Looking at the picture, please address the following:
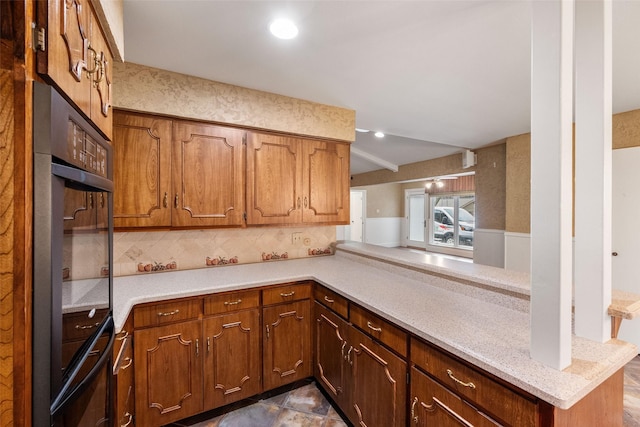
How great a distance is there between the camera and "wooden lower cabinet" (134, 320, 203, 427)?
170 cm

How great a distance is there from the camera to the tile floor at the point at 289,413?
1.89 m

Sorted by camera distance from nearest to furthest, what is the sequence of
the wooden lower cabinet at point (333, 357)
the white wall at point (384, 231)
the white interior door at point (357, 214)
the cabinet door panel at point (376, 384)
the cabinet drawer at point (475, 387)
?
the cabinet drawer at point (475, 387) < the cabinet door panel at point (376, 384) < the wooden lower cabinet at point (333, 357) < the white interior door at point (357, 214) < the white wall at point (384, 231)

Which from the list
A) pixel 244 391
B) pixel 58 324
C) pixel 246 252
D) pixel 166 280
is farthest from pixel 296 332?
pixel 58 324

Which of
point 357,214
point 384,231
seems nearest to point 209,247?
point 357,214

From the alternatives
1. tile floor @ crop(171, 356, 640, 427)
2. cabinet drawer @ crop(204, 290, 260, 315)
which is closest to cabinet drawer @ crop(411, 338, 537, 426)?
tile floor @ crop(171, 356, 640, 427)

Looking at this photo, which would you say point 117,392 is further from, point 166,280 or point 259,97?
point 259,97

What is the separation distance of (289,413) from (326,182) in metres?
1.88

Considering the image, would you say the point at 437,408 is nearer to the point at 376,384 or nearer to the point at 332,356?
the point at 376,384

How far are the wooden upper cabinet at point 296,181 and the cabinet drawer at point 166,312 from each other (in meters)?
0.79

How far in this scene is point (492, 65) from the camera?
1935mm

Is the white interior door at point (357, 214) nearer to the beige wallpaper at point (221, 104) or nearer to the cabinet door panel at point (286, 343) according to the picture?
the beige wallpaper at point (221, 104)

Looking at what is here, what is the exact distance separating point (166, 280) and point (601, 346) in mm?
2347

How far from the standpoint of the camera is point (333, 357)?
1.96 metres

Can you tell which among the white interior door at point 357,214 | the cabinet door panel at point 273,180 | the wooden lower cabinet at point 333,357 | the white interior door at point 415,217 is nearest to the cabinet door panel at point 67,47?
the cabinet door panel at point 273,180
